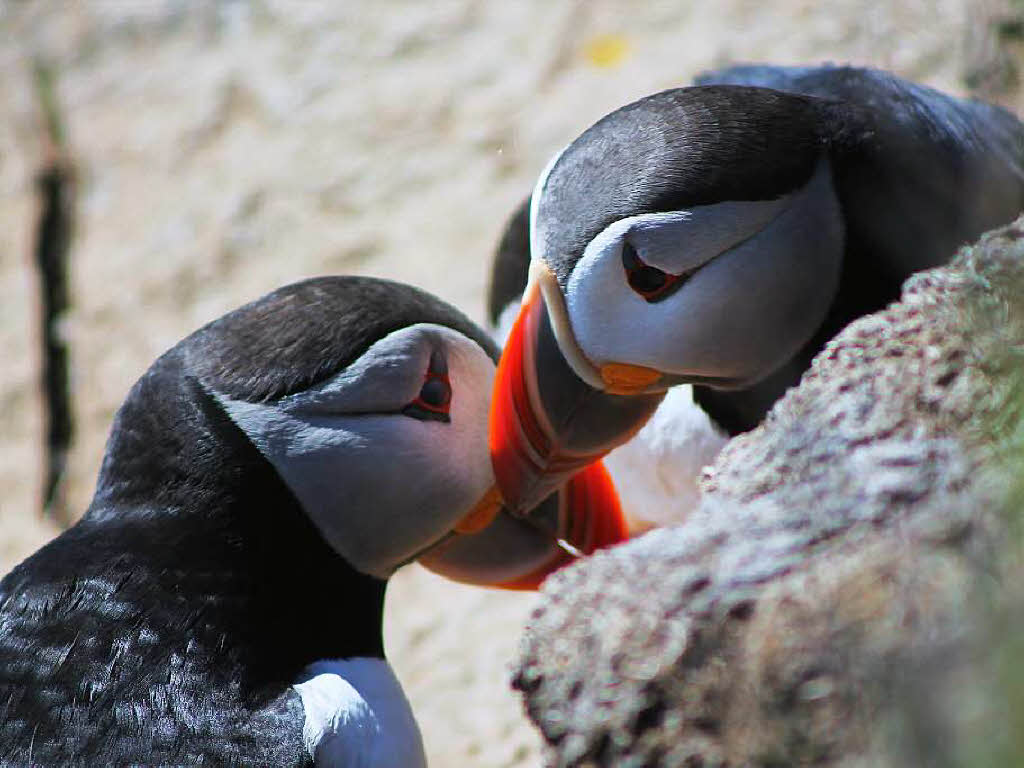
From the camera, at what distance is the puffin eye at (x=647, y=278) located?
90.3 inches

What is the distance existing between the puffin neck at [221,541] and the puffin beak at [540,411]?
36 cm

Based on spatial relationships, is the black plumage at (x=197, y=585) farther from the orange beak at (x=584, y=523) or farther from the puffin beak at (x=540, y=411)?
the orange beak at (x=584, y=523)

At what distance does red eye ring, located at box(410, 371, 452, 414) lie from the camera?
7.77 feet

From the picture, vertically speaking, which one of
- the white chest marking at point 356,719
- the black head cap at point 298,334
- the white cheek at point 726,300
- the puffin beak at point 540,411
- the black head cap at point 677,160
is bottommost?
the white chest marking at point 356,719

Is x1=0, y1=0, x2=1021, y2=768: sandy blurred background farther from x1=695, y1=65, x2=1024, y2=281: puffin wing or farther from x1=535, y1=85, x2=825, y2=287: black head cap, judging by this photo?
x1=535, y1=85, x2=825, y2=287: black head cap

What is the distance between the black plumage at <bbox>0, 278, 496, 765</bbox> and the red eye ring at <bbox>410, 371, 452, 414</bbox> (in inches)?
4.2

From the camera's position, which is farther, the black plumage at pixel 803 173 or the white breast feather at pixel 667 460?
the white breast feather at pixel 667 460

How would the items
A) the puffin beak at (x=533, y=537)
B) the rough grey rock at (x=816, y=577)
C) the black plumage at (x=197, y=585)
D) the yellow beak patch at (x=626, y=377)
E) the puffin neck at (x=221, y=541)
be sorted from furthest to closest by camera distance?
the puffin beak at (x=533, y=537)
the yellow beak patch at (x=626, y=377)
the puffin neck at (x=221, y=541)
the black plumage at (x=197, y=585)
the rough grey rock at (x=816, y=577)

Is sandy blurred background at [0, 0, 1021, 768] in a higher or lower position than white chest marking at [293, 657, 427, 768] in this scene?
higher

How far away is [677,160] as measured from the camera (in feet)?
7.39

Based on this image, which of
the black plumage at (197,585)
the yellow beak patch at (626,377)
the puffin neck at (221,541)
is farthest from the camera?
the yellow beak patch at (626,377)

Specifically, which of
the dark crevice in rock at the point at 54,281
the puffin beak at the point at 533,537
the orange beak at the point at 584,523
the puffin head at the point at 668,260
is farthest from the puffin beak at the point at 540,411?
the dark crevice in rock at the point at 54,281

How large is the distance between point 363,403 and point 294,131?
2599mm

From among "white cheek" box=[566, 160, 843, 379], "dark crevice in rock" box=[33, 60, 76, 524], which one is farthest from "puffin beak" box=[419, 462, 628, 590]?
"dark crevice in rock" box=[33, 60, 76, 524]
